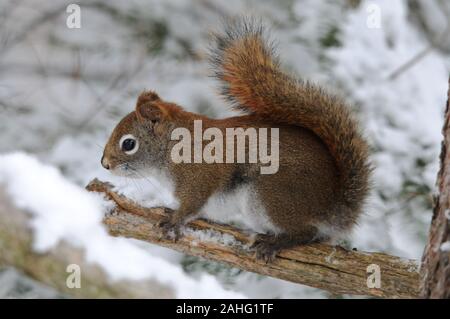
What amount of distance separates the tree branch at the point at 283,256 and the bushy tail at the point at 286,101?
0.78 feet

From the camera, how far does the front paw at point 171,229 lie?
2328 mm

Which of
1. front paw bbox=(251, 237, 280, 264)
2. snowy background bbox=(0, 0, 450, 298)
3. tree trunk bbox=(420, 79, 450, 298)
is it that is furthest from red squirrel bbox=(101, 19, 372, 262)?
tree trunk bbox=(420, 79, 450, 298)

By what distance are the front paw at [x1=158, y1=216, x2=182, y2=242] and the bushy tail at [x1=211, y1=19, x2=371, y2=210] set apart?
0.49 m

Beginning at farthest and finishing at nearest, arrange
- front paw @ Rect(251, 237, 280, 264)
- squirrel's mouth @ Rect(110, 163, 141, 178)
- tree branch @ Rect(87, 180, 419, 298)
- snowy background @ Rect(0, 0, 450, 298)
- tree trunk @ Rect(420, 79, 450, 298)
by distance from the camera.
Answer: snowy background @ Rect(0, 0, 450, 298) < squirrel's mouth @ Rect(110, 163, 141, 178) < front paw @ Rect(251, 237, 280, 264) < tree branch @ Rect(87, 180, 419, 298) < tree trunk @ Rect(420, 79, 450, 298)

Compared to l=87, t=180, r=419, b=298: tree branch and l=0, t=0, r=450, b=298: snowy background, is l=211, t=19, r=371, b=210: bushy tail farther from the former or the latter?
l=0, t=0, r=450, b=298: snowy background

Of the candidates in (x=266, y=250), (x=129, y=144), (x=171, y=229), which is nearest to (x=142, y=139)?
(x=129, y=144)

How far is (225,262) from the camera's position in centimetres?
231

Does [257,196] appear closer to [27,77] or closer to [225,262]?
[225,262]

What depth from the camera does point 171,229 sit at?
2.33 m

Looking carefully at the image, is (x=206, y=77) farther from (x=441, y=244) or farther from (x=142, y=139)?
(x=441, y=244)

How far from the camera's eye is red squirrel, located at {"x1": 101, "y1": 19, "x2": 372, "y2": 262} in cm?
227
